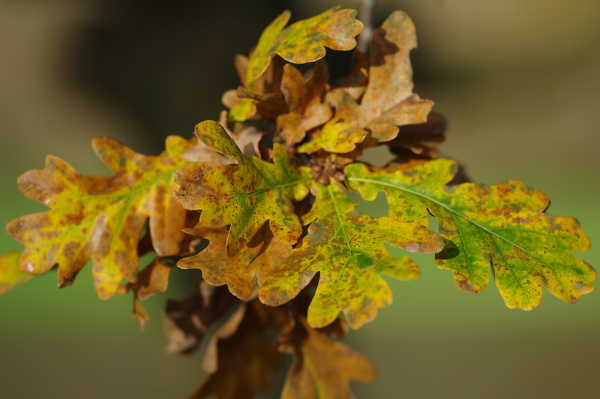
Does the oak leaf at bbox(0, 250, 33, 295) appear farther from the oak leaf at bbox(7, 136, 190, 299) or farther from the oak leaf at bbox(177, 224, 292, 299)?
the oak leaf at bbox(177, 224, 292, 299)

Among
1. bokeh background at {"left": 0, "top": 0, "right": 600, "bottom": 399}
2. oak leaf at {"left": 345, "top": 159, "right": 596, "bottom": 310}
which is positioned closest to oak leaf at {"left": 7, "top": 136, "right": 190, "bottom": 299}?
oak leaf at {"left": 345, "top": 159, "right": 596, "bottom": 310}

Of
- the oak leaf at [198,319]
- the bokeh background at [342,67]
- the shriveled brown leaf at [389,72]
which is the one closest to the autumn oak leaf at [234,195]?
the shriveled brown leaf at [389,72]

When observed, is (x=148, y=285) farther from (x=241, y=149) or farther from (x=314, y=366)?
(x=314, y=366)

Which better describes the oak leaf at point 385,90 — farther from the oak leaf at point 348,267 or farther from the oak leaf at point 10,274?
the oak leaf at point 10,274

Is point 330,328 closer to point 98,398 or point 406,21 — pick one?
point 406,21

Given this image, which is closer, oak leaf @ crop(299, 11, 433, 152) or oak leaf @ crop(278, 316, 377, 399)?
oak leaf @ crop(299, 11, 433, 152)

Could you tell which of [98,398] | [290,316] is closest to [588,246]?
[290,316]
